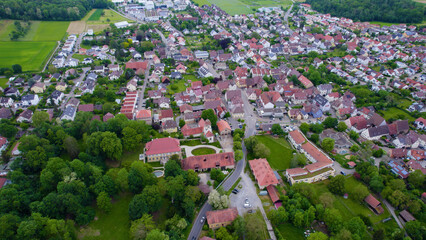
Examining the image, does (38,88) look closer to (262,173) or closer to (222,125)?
(222,125)

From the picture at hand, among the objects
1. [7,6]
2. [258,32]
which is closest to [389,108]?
[258,32]

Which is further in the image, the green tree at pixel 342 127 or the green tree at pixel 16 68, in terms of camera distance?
the green tree at pixel 16 68

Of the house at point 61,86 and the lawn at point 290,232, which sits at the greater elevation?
the house at point 61,86

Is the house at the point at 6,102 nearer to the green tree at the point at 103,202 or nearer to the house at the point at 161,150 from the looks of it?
the house at the point at 161,150

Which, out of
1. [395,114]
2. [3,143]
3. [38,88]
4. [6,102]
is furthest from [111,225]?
[395,114]

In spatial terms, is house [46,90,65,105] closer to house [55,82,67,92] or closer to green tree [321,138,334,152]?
house [55,82,67,92]

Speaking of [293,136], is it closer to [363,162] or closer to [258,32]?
[363,162]

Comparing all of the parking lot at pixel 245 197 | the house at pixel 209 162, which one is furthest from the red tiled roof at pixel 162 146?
the parking lot at pixel 245 197
